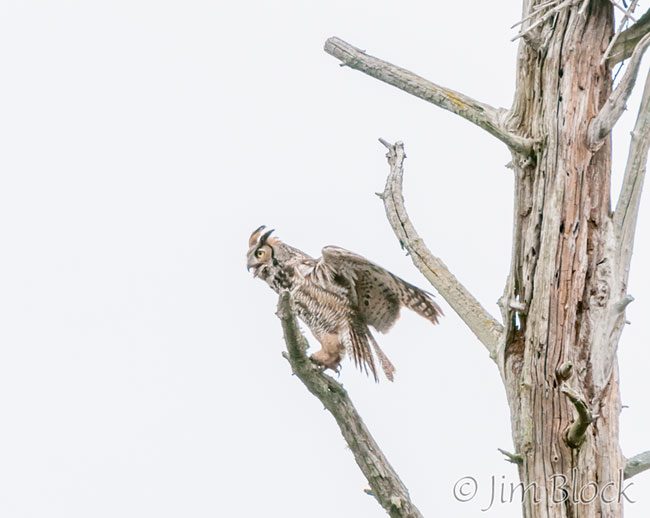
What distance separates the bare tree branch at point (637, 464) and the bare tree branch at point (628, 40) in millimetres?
1536

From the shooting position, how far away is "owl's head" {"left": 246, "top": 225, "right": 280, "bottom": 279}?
6457 mm

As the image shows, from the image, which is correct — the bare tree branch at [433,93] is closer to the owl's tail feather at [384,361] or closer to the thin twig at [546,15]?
the thin twig at [546,15]

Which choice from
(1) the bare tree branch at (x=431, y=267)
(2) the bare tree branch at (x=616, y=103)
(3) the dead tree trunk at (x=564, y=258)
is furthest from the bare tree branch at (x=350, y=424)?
(2) the bare tree branch at (x=616, y=103)

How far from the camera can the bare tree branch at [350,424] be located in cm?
409

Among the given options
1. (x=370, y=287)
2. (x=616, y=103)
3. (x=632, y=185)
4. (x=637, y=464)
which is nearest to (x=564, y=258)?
(x=632, y=185)

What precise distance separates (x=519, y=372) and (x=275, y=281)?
283 centimetres

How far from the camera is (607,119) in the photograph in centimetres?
380

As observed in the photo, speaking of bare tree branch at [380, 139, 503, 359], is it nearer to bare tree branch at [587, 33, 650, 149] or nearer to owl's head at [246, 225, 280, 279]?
bare tree branch at [587, 33, 650, 149]

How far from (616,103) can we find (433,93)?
29.6 inches

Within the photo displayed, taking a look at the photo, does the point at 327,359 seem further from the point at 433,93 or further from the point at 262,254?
the point at 433,93

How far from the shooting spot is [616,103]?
3.79m

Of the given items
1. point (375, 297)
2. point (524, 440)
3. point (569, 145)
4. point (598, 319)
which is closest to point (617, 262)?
point (598, 319)

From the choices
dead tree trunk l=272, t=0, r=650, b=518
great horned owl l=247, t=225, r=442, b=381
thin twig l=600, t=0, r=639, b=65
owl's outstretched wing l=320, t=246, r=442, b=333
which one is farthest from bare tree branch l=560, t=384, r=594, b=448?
great horned owl l=247, t=225, r=442, b=381

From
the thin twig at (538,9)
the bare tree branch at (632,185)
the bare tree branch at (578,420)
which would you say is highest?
the thin twig at (538,9)
